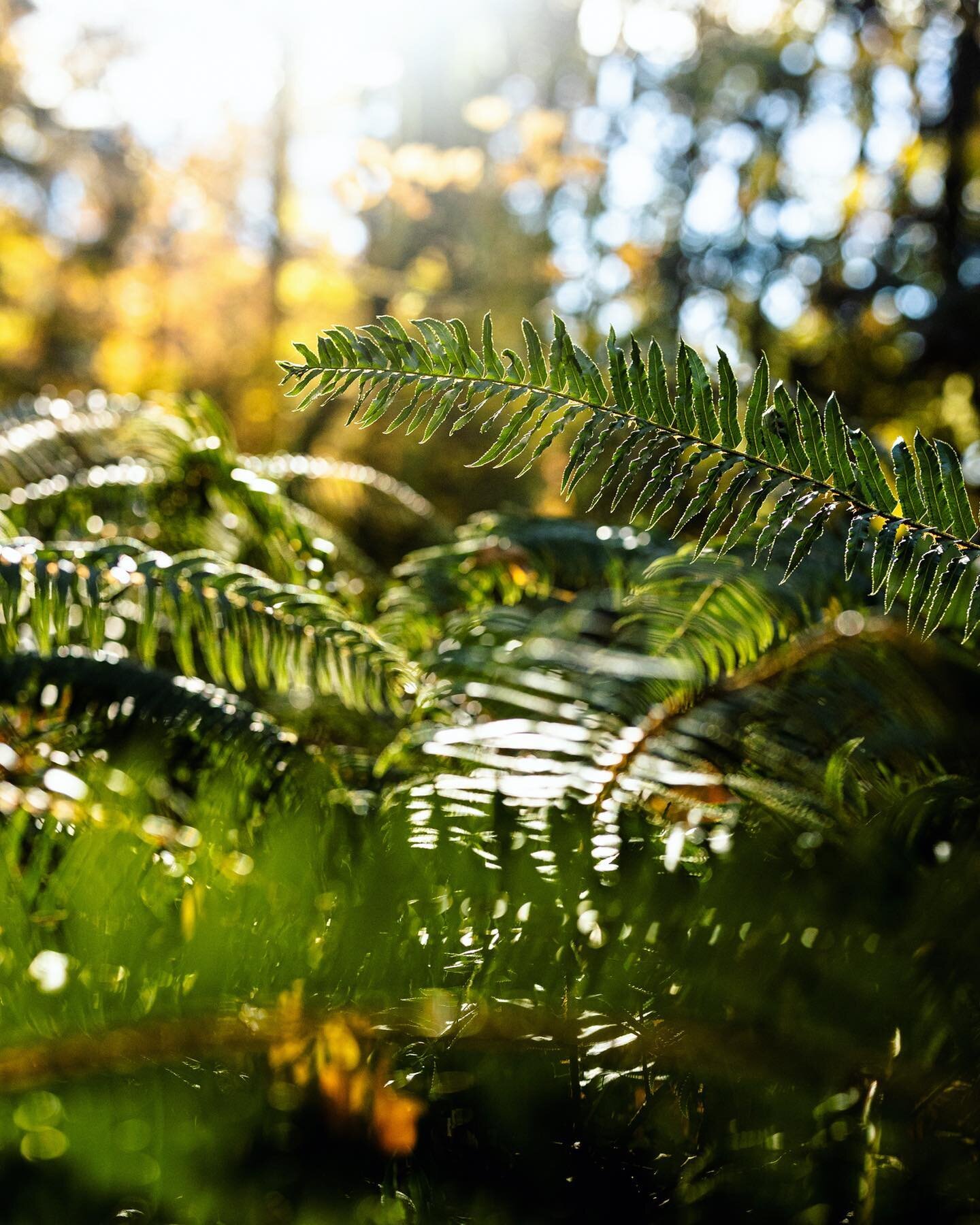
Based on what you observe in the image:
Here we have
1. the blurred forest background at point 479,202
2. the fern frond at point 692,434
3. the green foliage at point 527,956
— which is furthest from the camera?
the blurred forest background at point 479,202

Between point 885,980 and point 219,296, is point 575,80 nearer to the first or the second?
point 219,296

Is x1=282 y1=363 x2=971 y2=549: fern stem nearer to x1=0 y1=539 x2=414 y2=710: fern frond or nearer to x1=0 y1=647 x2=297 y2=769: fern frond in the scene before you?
x1=0 y1=539 x2=414 y2=710: fern frond

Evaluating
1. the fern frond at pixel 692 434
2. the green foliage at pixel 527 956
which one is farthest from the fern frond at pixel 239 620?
the fern frond at pixel 692 434

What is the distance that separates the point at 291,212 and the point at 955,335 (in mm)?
6373

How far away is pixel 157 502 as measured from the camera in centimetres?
176

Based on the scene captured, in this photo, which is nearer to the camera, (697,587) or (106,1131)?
(106,1131)

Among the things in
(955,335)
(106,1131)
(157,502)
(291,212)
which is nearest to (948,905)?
(106,1131)

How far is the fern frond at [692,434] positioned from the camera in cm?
77

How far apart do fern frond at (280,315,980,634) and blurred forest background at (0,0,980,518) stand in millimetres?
1779

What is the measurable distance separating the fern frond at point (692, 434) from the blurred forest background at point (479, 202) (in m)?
1.78

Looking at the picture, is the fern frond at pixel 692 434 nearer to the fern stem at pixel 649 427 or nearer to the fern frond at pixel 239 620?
the fern stem at pixel 649 427

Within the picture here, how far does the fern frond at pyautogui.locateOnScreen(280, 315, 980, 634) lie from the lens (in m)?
0.77

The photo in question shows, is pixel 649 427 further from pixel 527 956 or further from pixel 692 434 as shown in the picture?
pixel 527 956

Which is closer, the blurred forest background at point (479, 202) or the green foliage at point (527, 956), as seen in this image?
the green foliage at point (527, 956)
